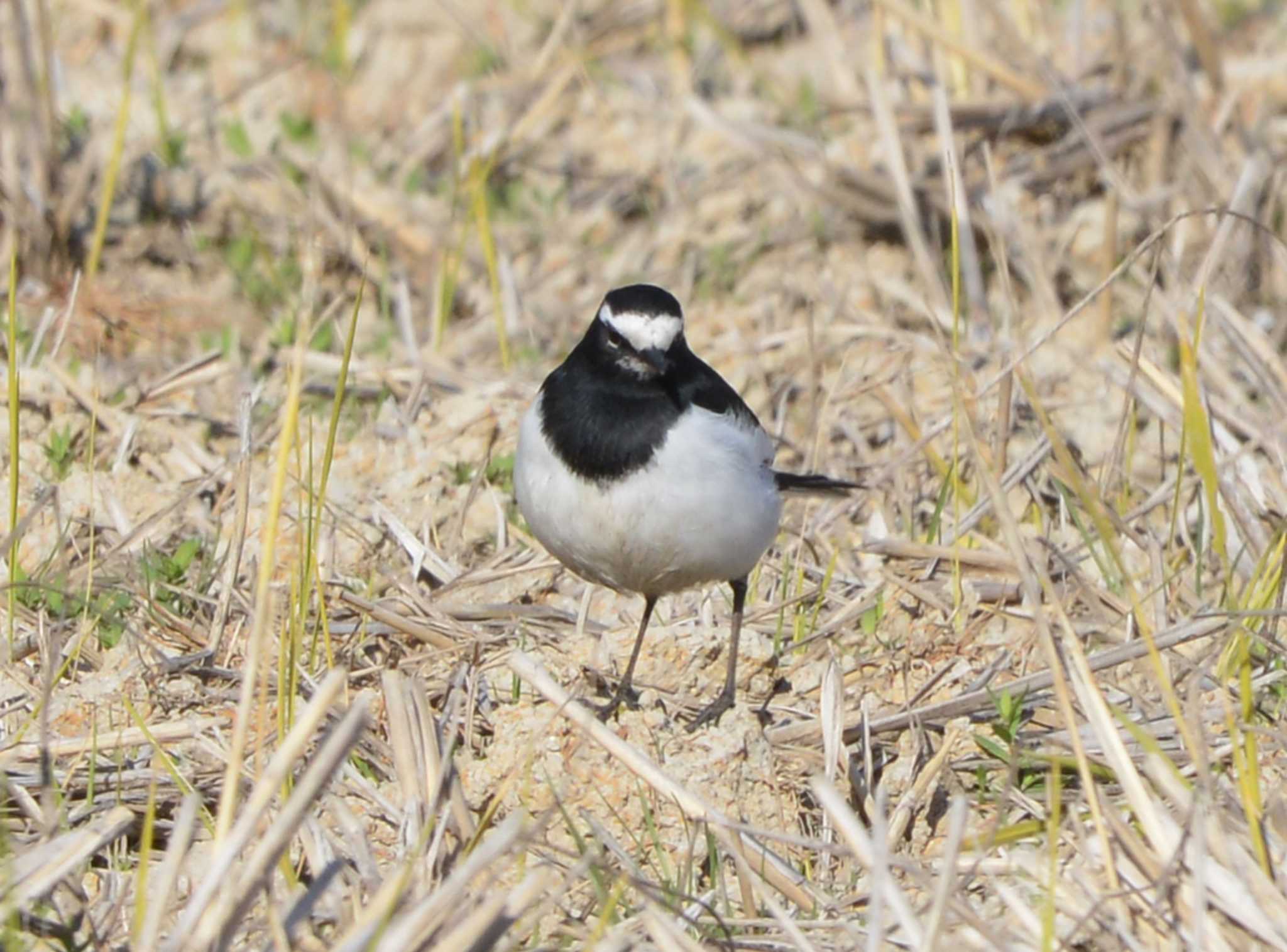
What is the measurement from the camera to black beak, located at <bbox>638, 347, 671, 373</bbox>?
4.63 m

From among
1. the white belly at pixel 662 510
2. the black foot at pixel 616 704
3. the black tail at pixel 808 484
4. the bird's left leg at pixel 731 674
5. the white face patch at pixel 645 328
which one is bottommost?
the black foot at pixel 616 704

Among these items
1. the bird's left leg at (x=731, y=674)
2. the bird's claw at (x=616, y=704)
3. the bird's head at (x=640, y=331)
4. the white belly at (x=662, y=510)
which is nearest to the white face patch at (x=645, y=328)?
the bird's head at (x=640, y=331)

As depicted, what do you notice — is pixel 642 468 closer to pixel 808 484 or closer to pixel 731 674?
pixel 731 674

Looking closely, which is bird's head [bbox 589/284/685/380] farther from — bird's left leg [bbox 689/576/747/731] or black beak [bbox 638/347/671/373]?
bird's left leg [bbox 689/576/747/731]

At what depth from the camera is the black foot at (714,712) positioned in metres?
4.52

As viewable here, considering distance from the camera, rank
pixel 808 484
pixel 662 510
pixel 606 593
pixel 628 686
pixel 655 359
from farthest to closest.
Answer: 1. pixel 606 593
2. pixel 808 484
3. pixel 628 686
4. pixel 655 359
5. pixel 662 510

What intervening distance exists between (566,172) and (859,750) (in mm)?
4262

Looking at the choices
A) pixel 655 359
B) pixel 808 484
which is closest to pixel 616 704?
pixel 655 359

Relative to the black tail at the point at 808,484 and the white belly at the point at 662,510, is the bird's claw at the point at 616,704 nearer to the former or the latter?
the white belly at the point at 662,510

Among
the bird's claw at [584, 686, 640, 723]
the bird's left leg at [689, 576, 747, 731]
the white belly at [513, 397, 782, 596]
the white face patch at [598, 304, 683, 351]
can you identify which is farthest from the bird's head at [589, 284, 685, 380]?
the bird's claw at [584, 686, 640, 723]

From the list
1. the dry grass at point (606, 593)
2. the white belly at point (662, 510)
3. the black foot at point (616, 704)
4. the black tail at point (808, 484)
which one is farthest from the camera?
the black tail at point (808, 484)

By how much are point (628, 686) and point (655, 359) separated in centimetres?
84

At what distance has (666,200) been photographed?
7.93m

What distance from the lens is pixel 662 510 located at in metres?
4.50
